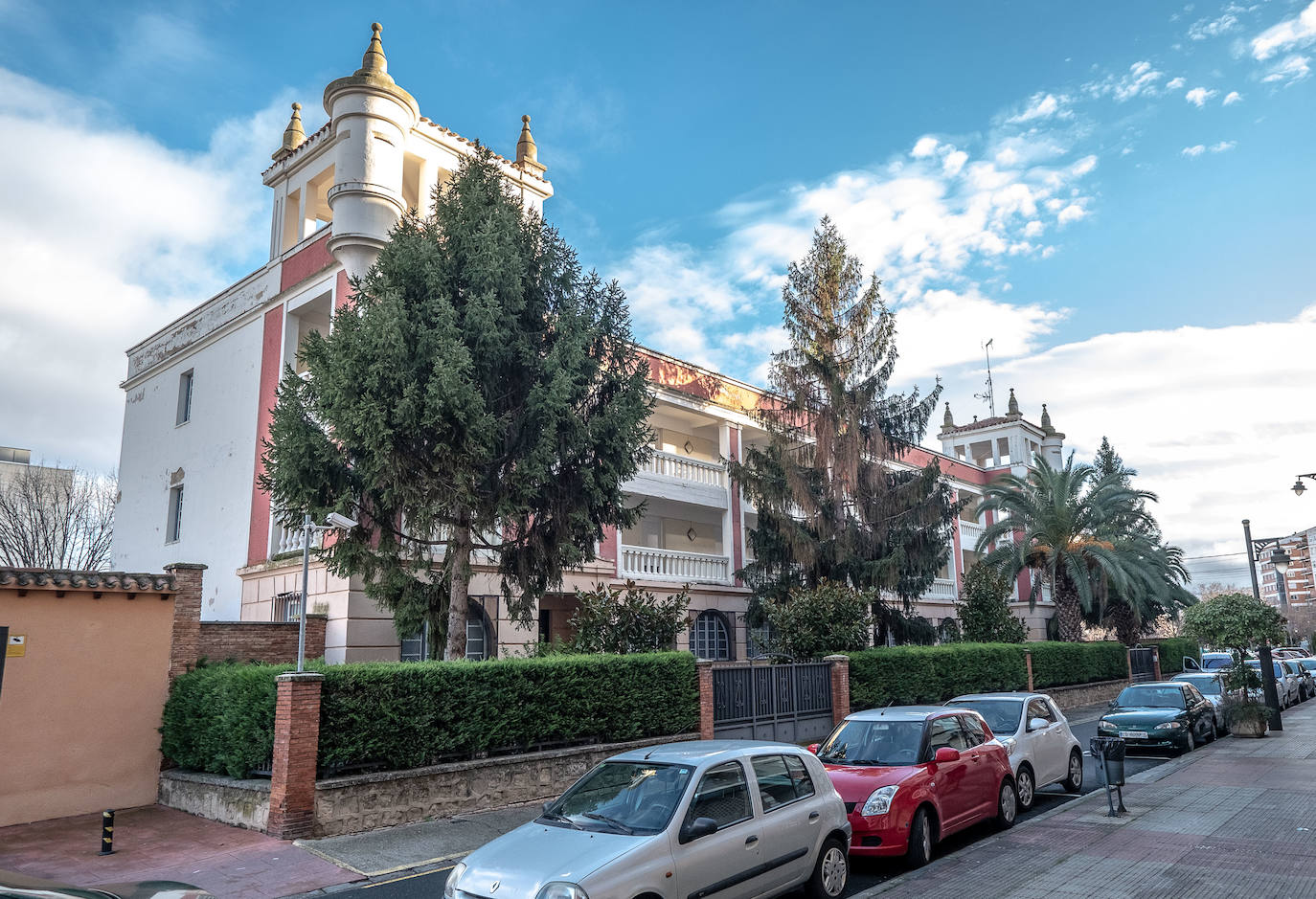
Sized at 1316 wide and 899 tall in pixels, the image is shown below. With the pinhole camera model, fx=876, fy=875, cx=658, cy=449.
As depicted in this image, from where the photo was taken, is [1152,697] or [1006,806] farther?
[1152,697]

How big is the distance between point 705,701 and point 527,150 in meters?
16.9

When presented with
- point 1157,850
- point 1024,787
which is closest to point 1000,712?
point 1024,787

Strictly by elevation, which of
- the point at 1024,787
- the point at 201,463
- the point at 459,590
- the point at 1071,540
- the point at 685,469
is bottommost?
the point at 1024,787

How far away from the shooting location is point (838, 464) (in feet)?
81.9

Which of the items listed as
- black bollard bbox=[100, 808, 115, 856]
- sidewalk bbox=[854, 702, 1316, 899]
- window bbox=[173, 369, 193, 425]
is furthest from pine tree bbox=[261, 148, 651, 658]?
window bbox=[173, 369, 193, 425]

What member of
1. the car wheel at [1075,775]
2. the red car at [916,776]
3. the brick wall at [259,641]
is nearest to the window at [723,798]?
the red car at [916,776]

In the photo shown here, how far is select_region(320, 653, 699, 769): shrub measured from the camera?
1152 centimetres

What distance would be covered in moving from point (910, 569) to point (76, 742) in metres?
19.5

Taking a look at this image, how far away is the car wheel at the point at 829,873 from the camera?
7.80 metres

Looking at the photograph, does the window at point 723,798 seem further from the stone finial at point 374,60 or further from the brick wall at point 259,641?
the stone finial at point 374,60

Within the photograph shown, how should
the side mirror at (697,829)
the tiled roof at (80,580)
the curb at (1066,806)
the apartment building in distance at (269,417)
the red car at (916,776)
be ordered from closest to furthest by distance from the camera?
the side mirror at (697,829) → the curb at (1066,806) → the red car at (916,776) → the tiled roof at (80,580) → the apartment building in distance at (269,417)

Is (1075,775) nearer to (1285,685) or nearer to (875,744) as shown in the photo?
(875,744)

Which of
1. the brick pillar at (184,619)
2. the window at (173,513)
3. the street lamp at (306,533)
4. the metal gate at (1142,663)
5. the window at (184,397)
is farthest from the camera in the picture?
the metal gate at (1142,663)

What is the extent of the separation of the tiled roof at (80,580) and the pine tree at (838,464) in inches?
593
